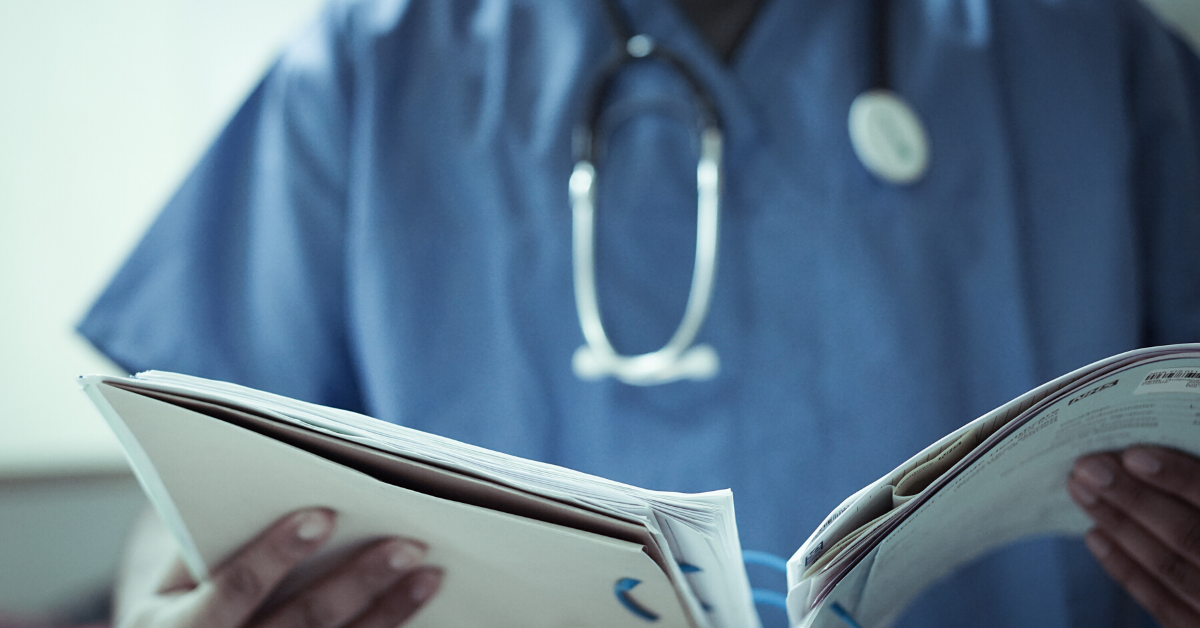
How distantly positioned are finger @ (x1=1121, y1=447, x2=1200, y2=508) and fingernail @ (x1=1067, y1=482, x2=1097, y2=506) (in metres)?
0.03

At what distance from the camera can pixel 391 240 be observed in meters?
0.62

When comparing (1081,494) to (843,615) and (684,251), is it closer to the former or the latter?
(843,615)

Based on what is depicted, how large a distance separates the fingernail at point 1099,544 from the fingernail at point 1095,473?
0.07 meters

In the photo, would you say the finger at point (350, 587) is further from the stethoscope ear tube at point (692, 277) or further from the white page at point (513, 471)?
the stethoscope ear tube at point (692, 277)

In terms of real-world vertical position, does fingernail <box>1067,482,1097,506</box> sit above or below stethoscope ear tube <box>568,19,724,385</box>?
below

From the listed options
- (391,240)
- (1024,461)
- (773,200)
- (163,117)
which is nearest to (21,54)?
(163,117)

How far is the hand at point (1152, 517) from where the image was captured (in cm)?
38

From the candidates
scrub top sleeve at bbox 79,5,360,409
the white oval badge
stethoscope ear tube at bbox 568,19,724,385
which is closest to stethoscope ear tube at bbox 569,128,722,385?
stethoscope ear tube at bbox 568,19,724,385

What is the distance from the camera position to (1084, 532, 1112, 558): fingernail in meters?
0.44

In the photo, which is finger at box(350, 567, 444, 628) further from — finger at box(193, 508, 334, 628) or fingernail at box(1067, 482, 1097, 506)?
fingernail at box(1067, 482, 1097, 506)

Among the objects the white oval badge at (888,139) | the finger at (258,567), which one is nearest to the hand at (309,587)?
the finger at (258,567)

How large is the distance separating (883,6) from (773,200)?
8.3 inches

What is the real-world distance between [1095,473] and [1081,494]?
0.02 metres

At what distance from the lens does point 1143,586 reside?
0.43 metres
